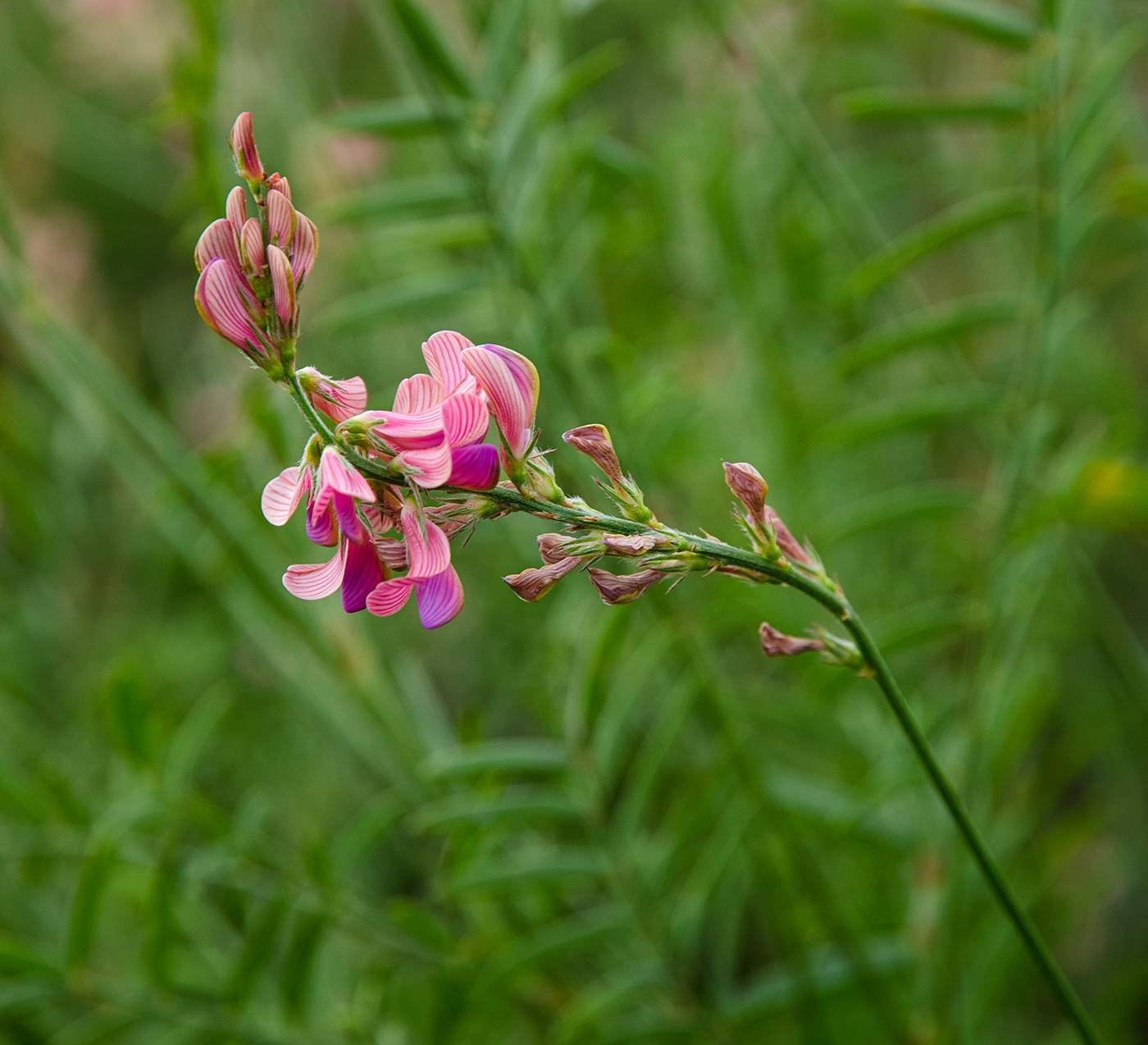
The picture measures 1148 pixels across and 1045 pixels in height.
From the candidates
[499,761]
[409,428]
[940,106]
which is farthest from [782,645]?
[940,106]

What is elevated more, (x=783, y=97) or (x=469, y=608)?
(x=783, y=97)

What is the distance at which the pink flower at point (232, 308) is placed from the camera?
346 mm

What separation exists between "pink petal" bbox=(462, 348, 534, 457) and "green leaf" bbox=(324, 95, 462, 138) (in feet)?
1.27

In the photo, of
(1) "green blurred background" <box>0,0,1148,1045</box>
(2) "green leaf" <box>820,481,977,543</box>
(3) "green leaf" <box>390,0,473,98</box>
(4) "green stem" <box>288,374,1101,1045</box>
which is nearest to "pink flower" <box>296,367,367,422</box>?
(4) "green stem" <box>288,374,1101,1045</box>

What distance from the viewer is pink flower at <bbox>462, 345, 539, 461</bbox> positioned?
362 millimetres

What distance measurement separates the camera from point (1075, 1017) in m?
0.44

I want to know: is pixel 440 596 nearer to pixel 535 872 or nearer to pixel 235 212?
pixel 235 212

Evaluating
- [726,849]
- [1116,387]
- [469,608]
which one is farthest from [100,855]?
[1116,387]

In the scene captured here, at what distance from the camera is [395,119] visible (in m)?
0.71

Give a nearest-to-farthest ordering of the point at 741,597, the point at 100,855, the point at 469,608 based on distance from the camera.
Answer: the point at 100,855 → the point at 741,597 → the point at 469,608

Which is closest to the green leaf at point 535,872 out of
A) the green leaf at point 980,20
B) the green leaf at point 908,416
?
the green leaf at point 908,416

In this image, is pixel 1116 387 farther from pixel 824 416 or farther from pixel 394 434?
pixel 394 434

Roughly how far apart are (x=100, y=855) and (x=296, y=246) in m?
0.45

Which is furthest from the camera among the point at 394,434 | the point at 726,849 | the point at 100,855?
the point at 726,849
